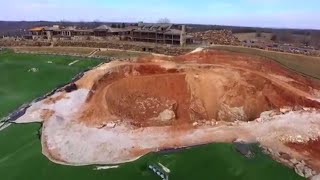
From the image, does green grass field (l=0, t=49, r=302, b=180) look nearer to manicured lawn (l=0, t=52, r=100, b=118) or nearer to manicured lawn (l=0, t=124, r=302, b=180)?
manicured lawn (l=0, t=124, r=302, b=180)

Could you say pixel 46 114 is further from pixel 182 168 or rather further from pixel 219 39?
pixel 219 39

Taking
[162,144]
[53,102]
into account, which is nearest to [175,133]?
[162,144]

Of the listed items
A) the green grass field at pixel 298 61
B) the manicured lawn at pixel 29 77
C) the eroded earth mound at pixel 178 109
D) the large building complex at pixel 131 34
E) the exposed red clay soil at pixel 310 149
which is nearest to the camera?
the exposed red clay soil at pixel 310 149

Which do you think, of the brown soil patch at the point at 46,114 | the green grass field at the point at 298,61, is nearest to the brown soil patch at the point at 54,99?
the brown soil patch at the point at 46,114

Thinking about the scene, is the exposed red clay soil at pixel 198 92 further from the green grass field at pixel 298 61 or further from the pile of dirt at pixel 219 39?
the pile of dirt at pixel 219 39

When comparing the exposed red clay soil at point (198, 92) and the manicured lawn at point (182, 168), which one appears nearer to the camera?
the manicured lawn at point (182, 168)

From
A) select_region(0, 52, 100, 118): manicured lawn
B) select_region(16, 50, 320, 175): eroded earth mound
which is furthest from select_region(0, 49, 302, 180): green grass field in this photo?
select_region(0, 52, 100, 118): manicured lawn
